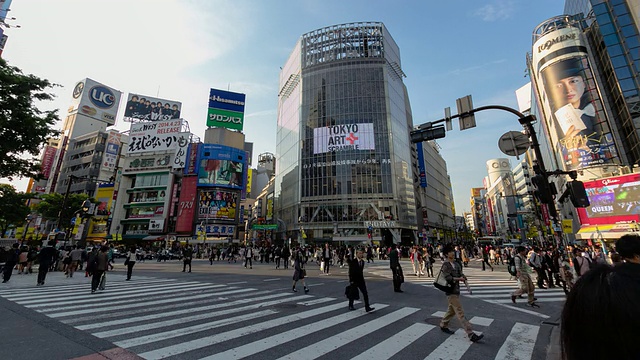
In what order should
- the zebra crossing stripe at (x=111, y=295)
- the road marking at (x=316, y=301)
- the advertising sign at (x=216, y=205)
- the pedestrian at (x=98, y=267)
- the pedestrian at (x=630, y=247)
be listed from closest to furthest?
the pedestrian at (x=630, y=247) → the zebra crossing stripe at (x=111, y=295) → the road marking at (x=316, y=301) → the pedestrian at (x=98, y=267) → the advertising sign at (x=216, y=205)

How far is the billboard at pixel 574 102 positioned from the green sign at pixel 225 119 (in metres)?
55.4

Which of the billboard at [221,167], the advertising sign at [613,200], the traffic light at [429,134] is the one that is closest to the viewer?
the traffic light at [429,134]

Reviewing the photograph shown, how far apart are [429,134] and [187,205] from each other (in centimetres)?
5223

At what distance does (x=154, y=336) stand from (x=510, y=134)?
36.3 ft

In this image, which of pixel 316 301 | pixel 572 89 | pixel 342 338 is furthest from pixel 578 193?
pixel 572 89

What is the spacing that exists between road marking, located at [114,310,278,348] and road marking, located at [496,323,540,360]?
5493 mm

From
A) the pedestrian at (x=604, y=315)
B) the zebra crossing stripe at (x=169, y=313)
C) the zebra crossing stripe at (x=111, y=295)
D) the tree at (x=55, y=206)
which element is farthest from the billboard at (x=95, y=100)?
the pedestrian at (x=604, y=315)

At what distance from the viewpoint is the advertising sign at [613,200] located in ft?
85.9

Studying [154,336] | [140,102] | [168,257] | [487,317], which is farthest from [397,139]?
[140,102]

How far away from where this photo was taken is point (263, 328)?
20.5 ft

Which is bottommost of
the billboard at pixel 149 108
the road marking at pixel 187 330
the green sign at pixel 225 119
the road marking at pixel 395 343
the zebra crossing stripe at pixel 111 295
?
the road marking at pixel 395 343

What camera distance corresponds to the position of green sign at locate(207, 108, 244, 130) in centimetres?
6100

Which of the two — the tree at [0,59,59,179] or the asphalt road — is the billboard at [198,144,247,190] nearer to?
the tree at [0,59,59,179]

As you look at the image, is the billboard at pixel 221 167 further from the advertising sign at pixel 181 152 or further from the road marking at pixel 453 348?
the road marking at pixel 453 348
